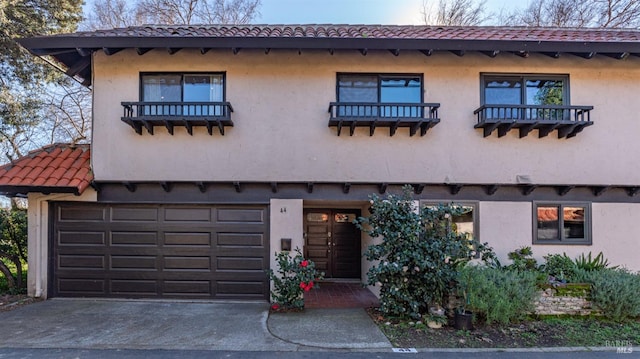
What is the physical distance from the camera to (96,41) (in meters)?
6.36

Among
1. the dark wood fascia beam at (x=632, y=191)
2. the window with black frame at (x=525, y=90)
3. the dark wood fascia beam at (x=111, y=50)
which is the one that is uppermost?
the dark wood fascia beam at (x=111, y=50)

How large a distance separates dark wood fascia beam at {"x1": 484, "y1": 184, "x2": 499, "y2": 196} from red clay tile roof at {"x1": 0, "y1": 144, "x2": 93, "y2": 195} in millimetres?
8436

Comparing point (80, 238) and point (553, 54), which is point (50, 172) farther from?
point (553, 54)

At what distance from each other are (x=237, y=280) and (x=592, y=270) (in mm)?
7289

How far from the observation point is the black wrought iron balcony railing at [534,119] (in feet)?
21.1

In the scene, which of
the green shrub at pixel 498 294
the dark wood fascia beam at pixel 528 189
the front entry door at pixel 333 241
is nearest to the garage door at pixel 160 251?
the front entry door at pixel 333 241

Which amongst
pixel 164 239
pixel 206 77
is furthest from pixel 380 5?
pixel 164 239

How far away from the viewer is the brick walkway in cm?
659

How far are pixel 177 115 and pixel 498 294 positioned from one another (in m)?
6.91

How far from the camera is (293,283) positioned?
602cm

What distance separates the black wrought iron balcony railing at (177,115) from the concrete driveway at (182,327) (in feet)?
11.8

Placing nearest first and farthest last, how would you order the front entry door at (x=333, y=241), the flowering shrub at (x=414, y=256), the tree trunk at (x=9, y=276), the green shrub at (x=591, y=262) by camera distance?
the flowering shrub at (x=414, y=256)
the green shrub at (x=591, y=262)
the tree trunk at (x=9, y=276)
the front entry door at (x=333, y=241)

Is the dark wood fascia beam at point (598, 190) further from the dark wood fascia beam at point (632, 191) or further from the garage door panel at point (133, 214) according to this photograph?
the garage door panel at point (133, 214)

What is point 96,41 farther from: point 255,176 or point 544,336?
point 544,336
